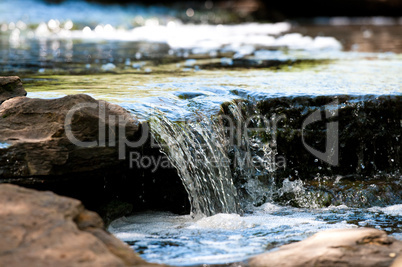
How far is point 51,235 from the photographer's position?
2.43 m

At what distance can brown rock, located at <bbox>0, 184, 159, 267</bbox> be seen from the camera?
2303 millimetres

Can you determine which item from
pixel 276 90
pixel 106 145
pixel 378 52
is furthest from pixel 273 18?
pixel 106 145

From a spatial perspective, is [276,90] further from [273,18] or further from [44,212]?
[273,18]

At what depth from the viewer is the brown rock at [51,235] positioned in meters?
2.30

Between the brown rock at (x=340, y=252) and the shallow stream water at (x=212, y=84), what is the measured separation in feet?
0.82

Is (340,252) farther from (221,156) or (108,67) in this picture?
(108,67)

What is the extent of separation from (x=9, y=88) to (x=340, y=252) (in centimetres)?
278

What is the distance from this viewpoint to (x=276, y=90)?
491 cm

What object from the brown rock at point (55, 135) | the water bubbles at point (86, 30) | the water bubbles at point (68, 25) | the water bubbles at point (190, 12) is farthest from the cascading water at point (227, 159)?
the water bubbles at point (190, 12)

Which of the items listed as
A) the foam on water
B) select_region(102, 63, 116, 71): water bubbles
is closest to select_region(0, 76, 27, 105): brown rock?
the foam on water

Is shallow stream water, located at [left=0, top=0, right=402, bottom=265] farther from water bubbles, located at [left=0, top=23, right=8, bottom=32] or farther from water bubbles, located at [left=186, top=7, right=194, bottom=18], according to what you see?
water bubbles, located at [left=186, top=7, right=194, bottom=18]

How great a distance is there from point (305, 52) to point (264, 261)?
692 centimetres

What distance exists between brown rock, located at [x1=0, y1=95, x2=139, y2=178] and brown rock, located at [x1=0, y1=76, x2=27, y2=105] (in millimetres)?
289

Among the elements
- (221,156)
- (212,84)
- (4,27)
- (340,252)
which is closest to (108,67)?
(212,84)
